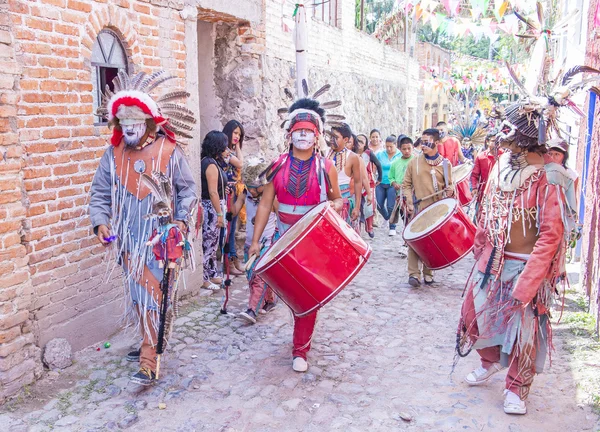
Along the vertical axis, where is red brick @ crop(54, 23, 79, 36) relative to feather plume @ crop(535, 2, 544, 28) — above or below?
below

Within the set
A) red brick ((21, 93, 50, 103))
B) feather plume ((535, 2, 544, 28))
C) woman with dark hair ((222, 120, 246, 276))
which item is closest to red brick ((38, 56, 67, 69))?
red brick ((21, 93, 50, 103))

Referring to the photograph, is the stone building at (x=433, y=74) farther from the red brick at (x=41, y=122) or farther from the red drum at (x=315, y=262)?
the red brick at (x=41, y=122)

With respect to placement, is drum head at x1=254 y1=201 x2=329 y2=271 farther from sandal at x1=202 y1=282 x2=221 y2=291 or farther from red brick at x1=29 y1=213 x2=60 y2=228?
sandal at x1=202 y1=282 x2=221 y2=291

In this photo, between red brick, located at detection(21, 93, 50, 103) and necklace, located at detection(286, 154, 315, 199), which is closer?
red brick, located at detection(21, 93, 50, 103)

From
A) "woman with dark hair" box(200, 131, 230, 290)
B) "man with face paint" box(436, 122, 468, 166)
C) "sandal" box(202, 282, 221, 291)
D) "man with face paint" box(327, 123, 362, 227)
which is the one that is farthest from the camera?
"man with face paint" box(436, 122, 468, 166)

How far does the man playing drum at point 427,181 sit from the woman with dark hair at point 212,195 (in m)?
2.23

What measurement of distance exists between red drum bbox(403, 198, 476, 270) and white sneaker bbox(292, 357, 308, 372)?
211cm

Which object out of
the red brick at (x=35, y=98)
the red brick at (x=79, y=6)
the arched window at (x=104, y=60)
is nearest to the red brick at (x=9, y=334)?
the red brick at (x=35, y=98)

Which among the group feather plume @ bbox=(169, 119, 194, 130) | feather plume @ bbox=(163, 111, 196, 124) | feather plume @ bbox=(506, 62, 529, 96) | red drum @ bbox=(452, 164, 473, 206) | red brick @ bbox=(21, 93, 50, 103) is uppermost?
feather plume @ bbox=(506, 62, 529, 96)

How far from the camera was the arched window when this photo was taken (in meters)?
4.74

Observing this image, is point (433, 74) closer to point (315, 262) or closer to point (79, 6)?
point (79, 6)

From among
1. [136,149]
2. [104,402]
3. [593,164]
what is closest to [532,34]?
[593,164]

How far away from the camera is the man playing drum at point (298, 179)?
181 inches

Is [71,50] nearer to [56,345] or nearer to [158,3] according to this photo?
[158,3]
